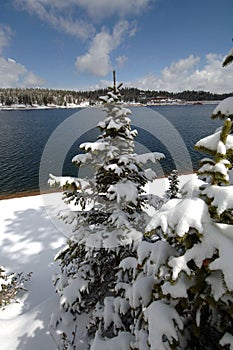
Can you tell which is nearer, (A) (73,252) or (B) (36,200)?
(A) (73,252)

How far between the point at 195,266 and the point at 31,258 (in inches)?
339

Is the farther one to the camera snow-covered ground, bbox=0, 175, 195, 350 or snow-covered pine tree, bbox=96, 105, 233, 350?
snow-covered ground, bbox=0, 175, 195, 350

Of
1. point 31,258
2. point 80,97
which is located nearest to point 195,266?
point 31,258

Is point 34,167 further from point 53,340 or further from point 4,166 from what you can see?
point 53,340

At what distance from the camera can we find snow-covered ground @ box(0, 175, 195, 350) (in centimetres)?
539

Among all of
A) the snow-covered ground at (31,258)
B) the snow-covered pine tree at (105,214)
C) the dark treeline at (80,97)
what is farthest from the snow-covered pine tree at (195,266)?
the dark treeline at (80,97)

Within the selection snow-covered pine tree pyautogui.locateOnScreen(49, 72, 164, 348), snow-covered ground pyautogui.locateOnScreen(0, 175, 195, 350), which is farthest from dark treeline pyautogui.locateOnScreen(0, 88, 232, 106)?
snow-covered pine tree pyautogui.locateOnScreen(49, 72, 164, 348)

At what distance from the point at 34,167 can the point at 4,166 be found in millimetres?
3416

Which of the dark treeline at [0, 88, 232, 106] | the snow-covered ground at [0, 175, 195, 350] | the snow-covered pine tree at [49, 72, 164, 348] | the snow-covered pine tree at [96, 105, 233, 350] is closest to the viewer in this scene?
the snow-covered pine tree at [96, 105, 233, 350]

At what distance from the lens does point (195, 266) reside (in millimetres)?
2141

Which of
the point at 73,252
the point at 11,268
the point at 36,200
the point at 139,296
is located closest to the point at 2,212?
the point at 36,200

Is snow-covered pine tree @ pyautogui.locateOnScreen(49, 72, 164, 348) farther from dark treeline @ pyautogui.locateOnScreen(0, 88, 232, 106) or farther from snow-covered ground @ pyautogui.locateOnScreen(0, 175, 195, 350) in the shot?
dark treeline @ pyautogui.locateOnScreen(0, 88, 232, 106)

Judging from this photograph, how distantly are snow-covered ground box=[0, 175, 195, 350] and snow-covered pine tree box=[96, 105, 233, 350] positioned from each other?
13.0ft

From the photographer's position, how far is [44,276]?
326 inches
